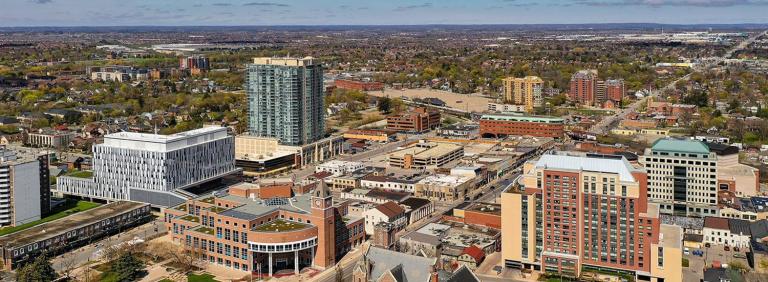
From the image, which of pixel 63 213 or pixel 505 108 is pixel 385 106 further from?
pixel 63 213

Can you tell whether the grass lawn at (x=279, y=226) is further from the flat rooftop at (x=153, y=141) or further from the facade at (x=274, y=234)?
the flat rooftop at (x=153, y=141)

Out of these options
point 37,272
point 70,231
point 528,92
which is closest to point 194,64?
point 528,92

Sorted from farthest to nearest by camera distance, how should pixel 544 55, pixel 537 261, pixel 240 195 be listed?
pixel 544 55 → pixel 240 195 → pixel 537 261

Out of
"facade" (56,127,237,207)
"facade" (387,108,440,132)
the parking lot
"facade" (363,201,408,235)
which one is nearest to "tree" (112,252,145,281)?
"facade" (56,127,237,207)

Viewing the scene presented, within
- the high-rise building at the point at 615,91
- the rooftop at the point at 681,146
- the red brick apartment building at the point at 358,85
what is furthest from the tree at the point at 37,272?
the red brick apartment building at the point at 358,85

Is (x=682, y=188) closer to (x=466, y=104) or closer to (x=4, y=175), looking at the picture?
(x=4, y=175)

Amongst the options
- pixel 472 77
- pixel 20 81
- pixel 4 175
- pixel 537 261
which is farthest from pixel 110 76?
pixel 537 261
